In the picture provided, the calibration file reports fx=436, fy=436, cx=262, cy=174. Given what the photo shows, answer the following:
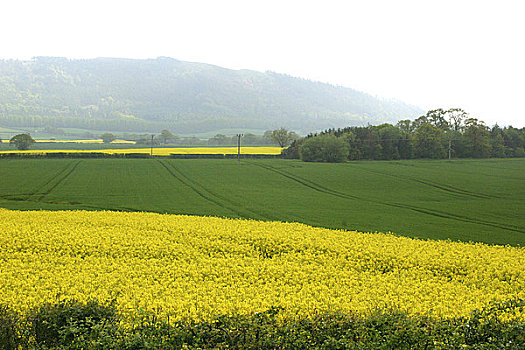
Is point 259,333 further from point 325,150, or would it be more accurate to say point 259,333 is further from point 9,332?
point 325,150

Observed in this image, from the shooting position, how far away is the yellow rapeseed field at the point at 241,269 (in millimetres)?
12297

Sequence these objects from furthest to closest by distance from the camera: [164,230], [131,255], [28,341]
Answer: [164,230] → [131,255] → [28,341]

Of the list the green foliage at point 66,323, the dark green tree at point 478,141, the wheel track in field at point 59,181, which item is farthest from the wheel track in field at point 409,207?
the dark green tree at point 478,141

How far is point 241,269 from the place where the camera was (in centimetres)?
1591

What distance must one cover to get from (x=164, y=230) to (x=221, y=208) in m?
18.0

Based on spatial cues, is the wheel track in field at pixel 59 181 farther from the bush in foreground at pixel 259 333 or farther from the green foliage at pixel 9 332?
the bush in foreground at pixel 259 333

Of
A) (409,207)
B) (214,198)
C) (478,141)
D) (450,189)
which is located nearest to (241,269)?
(409,207)

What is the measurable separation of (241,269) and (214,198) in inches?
1277

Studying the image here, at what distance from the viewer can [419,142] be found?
106m

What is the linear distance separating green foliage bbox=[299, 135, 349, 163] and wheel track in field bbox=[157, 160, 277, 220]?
113 feet

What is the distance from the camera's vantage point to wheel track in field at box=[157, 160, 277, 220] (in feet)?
124

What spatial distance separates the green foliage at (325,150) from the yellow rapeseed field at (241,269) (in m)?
75.4

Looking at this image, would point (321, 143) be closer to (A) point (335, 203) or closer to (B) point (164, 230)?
(A) point (335, 203)

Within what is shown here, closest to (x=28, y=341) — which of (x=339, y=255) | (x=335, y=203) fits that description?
(x=339, y=255)
